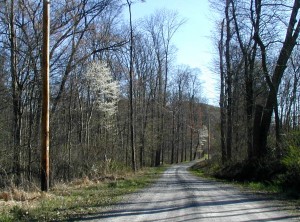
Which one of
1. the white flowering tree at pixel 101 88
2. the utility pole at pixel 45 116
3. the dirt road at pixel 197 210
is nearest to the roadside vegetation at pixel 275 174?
the dirt road at pixel 197 210

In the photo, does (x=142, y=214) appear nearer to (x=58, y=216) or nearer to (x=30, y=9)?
(x=58, y=216)

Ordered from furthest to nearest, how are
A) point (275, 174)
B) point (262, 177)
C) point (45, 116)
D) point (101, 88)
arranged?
point (101, 88) → point (262, 177) → point (275, 174) → point (45, 116)

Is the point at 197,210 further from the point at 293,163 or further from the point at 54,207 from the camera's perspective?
the point at 293,163

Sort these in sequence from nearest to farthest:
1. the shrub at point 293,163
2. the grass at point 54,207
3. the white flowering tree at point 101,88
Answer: the grass at point 54,207 → the shrub at point 293,163 → the white flowering tree at point 101,88

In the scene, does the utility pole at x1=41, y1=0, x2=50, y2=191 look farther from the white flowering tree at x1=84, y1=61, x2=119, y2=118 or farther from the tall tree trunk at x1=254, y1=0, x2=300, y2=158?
the white flowering tree at x1=84, y1=61, x2=119, y2=118

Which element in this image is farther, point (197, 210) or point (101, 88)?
point (101, 88)

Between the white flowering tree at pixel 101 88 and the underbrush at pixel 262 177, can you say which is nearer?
the underbrush at pixel 262 177

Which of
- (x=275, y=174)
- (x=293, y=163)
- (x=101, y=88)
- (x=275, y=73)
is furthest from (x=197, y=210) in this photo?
(x=101, y=88)

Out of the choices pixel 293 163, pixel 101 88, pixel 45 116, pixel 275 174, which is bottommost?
pixel 275 174

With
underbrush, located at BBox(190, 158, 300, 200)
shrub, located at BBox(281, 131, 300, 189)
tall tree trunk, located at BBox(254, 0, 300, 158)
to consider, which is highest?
tall tree trunk, located at BBox(254, 0, 300, 158)

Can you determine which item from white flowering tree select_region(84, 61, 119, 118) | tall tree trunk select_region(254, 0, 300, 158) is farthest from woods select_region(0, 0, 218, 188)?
tall tree trunk select_region(254, 0, 300, 158)

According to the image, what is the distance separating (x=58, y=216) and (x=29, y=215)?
75 cm

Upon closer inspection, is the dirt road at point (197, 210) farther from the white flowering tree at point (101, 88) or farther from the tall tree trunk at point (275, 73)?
the white flowering tree at point (101, 88)

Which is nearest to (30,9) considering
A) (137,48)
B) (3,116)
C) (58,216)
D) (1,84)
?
(1,84)
